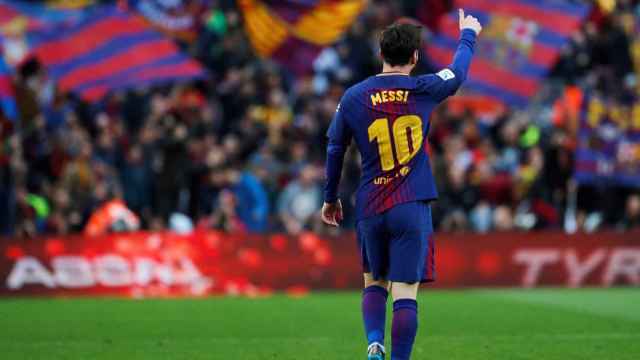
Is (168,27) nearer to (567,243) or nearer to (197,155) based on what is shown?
(197,155)

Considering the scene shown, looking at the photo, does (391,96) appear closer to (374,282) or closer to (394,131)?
(394,131)

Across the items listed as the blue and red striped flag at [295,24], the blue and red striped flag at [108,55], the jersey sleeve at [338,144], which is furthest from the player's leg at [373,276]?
the blue and red striped flag at [295,24]

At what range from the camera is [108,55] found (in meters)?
21.6

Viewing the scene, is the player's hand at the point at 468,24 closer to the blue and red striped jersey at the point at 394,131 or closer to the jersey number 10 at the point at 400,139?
the blue and red striped jersey at the point at 394,131

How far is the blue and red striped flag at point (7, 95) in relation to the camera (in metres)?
20.4

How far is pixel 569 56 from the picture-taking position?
1012 inches

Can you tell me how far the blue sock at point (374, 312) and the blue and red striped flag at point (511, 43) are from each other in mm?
13564

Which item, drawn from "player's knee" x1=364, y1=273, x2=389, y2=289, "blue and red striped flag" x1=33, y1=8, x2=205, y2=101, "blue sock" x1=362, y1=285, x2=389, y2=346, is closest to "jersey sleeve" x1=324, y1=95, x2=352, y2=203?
"player's knee" x1=364, y1=273, x2=389, y2=289

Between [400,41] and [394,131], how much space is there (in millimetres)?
581

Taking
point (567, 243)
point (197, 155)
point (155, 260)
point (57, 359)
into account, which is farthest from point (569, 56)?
point (57, 359)

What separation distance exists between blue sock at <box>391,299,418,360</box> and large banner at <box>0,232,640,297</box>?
11.5 meters

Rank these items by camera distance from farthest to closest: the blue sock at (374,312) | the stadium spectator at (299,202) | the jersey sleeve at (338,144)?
the stadium spectator at (299,202) < the jersey sleeve at (338,144) < the blue sock at (374,312)

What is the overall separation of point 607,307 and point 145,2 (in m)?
8.97

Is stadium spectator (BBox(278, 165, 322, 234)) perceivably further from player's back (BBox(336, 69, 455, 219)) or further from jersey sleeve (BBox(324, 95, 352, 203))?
player's back (BBox(336, 69, 455, 219))
